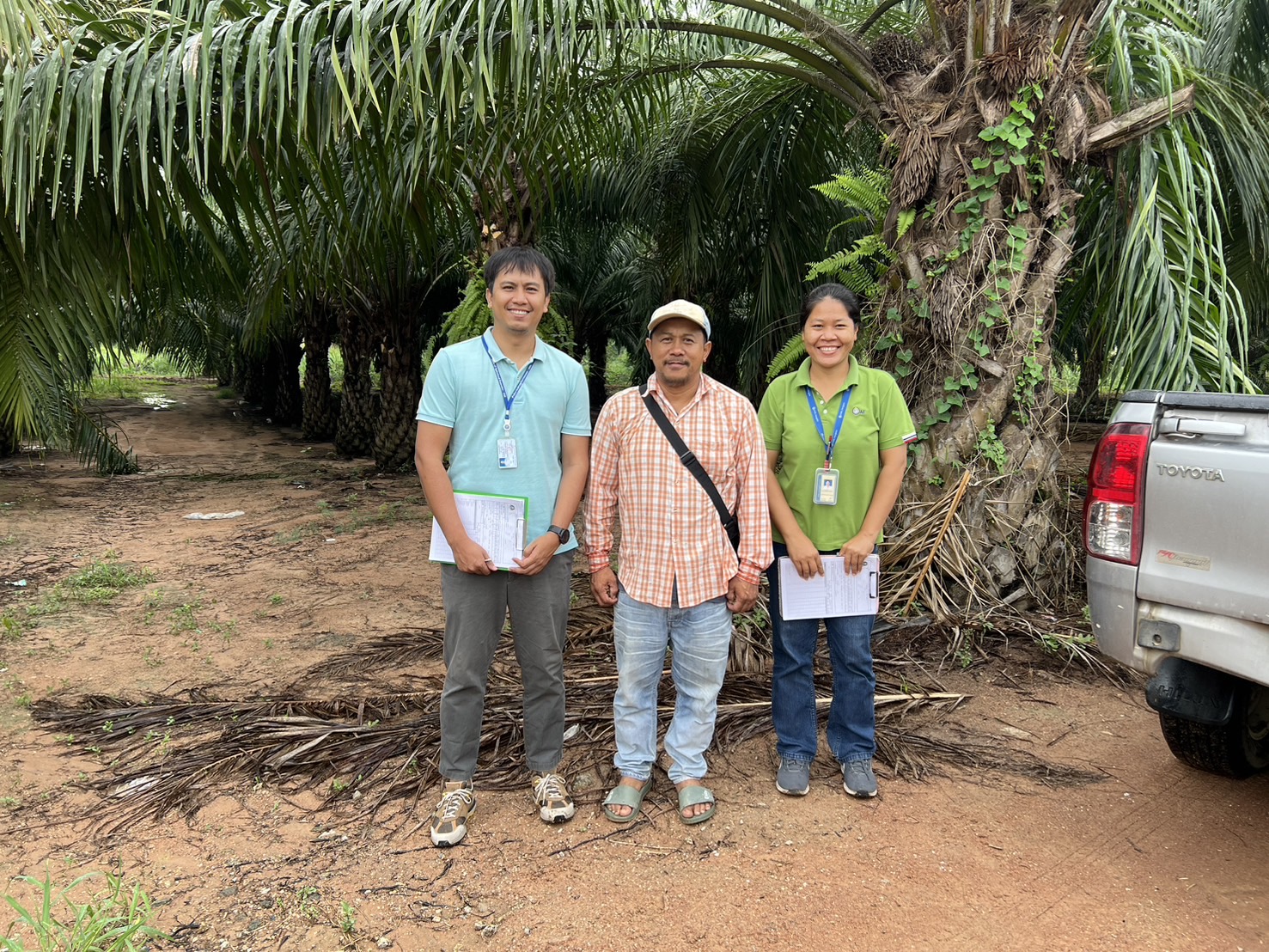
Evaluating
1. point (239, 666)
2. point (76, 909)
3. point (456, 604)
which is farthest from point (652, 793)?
point (239, 666)

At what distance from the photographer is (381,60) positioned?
4023 millimetres

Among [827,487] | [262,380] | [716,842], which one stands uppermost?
[262,380]

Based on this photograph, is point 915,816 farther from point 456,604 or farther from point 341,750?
point 341,750

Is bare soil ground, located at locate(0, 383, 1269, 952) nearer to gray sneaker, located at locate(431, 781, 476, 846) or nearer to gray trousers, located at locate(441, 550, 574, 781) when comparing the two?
gray sneaker, located at locate(431, 781, 476, 846)

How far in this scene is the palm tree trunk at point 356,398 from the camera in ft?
43.7

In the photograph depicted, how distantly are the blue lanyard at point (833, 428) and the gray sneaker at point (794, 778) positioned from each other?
3.44 feet

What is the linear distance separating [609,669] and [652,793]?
1192 mm

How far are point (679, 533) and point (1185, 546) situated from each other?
1.39 meters

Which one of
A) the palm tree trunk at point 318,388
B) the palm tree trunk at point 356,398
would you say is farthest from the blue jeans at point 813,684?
the palm tree trunk at point 318,388

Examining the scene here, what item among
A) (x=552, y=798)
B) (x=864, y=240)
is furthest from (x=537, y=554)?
(x=864, y=240)

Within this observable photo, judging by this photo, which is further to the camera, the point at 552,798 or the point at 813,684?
the point at 813,684

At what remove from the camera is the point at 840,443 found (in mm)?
3123

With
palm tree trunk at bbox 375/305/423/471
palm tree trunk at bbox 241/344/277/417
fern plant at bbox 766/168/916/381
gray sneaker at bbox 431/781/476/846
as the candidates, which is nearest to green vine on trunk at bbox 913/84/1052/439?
fern plant at bbox 766/168/916/381

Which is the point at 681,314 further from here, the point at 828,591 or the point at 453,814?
the point at 453,814
